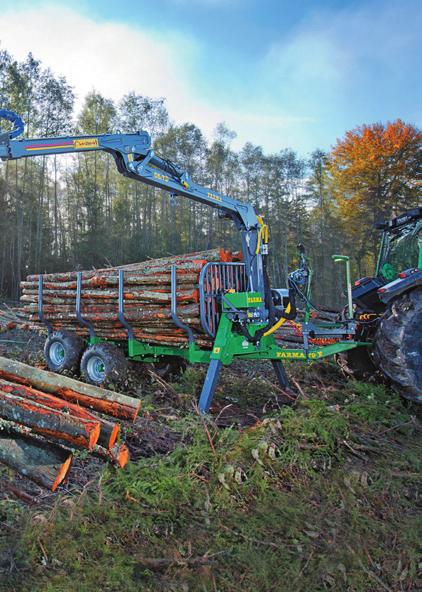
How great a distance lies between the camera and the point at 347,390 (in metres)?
6.71

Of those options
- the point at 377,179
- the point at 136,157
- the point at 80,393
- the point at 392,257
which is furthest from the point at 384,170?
the point at 80,393

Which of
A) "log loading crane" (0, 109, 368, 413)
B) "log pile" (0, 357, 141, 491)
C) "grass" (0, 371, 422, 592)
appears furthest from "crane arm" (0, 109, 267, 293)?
"log pile" (0, 357, 141, 491)

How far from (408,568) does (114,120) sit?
3077cm

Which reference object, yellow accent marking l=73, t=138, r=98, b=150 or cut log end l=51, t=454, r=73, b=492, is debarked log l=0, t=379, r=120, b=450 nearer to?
cut log end l=51, t=454, r=73, b=492

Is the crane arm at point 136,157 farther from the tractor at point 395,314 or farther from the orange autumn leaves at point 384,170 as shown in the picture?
the orange autumn leaves at point 384,170

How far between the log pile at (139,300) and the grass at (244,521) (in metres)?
2.20

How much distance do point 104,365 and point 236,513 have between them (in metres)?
4.53

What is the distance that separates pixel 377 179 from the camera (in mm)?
25703

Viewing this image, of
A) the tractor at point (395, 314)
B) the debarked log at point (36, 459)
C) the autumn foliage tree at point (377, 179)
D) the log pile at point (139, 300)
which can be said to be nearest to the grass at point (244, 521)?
the debarked log at point (36, 459)

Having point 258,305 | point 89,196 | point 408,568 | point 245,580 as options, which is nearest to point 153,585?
point 245,580

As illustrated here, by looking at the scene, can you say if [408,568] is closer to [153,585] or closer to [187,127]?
[153,585]

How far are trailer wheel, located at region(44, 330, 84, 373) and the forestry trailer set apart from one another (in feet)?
4.93

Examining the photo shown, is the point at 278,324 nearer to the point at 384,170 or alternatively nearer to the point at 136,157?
the point at 136,157

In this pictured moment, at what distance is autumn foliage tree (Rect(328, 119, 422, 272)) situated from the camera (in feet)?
83.9
